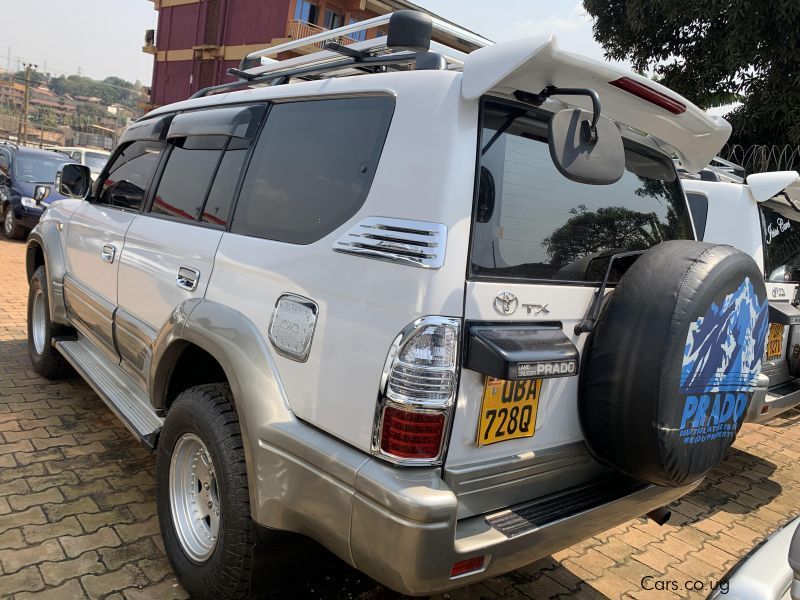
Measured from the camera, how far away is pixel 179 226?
2.74 m

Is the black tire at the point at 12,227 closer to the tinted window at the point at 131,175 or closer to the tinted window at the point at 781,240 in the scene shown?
the tinted window at the point at 131,175

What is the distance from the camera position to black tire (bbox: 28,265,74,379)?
13.9 feet

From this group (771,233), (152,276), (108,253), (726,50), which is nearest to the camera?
(152,276)

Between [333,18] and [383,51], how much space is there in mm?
27458

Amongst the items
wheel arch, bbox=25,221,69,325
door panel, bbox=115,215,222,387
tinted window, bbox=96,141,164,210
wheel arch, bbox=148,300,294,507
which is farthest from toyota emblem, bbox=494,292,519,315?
wheel arch, bbox=25,221,69,325

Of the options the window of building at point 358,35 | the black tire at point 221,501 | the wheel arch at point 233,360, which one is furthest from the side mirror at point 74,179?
the window of building at point 358,35

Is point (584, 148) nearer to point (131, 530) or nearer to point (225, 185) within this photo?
point (225, 185)

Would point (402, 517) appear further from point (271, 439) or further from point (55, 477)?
point (55, 477)

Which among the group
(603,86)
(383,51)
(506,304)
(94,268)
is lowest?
(94,268)

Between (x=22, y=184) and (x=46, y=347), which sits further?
(x=22, y=184)

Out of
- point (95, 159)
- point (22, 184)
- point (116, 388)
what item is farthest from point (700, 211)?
point (95, 159)

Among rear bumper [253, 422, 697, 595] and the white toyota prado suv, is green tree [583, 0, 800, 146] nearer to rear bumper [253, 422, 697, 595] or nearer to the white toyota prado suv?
the white toyota prado suv

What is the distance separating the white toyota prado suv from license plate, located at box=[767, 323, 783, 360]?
6.17 feet

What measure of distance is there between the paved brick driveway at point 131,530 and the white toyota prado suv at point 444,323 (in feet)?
1.05
